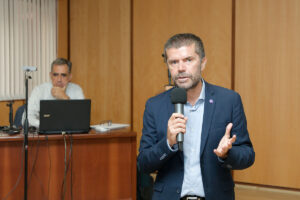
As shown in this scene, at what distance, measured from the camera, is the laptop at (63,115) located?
284 centimetres

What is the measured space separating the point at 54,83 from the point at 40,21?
6.69 feet

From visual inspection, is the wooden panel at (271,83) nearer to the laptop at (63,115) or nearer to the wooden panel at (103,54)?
the wooden panel at (103,54)

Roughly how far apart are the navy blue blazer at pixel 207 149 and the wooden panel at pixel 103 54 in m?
3.78

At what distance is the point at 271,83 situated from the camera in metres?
4.27

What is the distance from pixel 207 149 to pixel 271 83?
311 cm

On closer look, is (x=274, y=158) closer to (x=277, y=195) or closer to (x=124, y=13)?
(x=277, y=195)

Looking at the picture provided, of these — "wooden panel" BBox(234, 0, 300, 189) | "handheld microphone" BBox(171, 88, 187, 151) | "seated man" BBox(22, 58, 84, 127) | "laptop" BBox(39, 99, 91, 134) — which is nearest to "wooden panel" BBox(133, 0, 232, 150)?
"wooden panel" BBox(234, 0, 300, 189)

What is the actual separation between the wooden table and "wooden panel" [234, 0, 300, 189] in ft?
6.31

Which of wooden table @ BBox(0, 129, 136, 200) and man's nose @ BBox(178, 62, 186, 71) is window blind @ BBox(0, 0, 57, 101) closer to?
wooden table @ BBox(0, 129, 136, 200)

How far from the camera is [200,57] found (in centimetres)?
154

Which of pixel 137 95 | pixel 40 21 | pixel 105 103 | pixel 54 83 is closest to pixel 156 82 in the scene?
pixel 137 95

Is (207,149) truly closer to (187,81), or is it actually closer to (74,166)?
(187,81)

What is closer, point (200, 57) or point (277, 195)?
point (200, 57)

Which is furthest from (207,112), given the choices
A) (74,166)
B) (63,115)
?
(74,166)
